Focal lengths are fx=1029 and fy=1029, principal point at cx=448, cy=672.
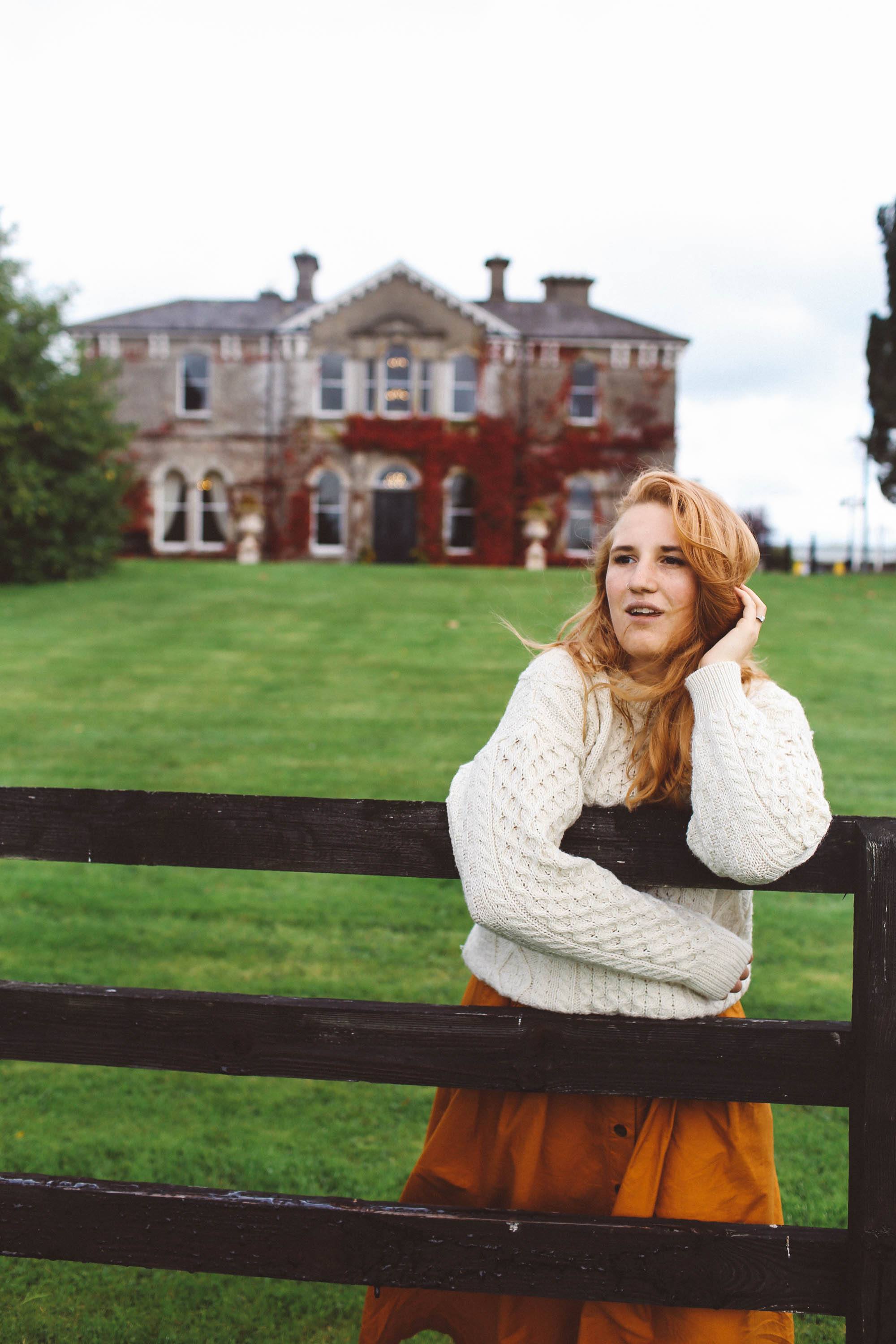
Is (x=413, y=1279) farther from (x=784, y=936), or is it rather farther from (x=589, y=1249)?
(x=784, y=936)

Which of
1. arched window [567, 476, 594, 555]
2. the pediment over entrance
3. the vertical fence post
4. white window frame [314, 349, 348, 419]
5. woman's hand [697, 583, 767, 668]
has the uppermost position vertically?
the pediment over entrance

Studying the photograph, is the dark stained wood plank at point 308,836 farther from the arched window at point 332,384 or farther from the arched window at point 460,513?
the arched window at point 332,384

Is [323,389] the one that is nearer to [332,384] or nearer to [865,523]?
[332,384]

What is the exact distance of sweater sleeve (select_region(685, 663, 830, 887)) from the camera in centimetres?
179

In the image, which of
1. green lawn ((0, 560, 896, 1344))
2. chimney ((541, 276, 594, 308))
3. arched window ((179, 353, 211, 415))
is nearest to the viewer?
green lawn ((0, 560, 896, 1344))

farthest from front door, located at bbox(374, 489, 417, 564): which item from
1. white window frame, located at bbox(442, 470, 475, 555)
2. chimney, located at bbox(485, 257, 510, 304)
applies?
chimney, located at bbox(485, 257, 510, 304)

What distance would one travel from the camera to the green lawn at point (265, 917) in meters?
3.03

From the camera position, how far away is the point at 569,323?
30750 millimetres

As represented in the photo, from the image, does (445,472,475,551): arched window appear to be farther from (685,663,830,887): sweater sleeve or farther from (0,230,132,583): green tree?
(685,663,830,887): sweater sleeve

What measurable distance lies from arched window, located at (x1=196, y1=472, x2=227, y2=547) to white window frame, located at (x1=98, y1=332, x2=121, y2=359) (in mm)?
4476

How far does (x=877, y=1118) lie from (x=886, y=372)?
3378 cm

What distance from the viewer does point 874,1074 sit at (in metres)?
1.83

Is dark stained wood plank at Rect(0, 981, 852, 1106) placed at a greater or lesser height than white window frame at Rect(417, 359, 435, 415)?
lesser

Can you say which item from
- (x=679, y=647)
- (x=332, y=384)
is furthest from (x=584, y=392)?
(x=679, y=647)
